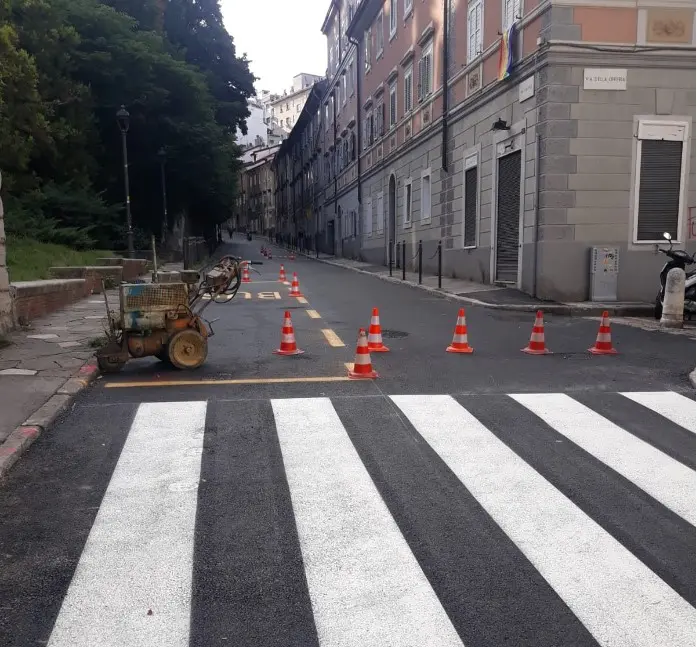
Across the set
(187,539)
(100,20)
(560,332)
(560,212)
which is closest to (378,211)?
(100,20)

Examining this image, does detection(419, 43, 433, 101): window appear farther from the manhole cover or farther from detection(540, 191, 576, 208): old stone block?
the manhole cover

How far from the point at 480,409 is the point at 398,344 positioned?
3.57 meters

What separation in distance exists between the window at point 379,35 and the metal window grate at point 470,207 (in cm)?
1454

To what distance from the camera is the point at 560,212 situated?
14.9 meters

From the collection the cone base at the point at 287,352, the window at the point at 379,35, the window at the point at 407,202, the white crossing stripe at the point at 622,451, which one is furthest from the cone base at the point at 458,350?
the window at the point at 379,35

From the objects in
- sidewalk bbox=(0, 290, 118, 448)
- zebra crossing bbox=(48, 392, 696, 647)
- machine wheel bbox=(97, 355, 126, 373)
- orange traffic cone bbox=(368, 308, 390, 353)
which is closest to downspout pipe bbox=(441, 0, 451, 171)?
sidewalk bbox=(0, 290, 118, 448)

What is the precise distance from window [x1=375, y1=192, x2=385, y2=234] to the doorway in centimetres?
1420

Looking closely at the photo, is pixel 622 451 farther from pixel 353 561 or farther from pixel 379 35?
pixel 379 35

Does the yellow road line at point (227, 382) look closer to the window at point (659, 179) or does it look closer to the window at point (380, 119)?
the window at point (659, 179)

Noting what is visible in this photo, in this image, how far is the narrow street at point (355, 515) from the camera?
2729 millimetres

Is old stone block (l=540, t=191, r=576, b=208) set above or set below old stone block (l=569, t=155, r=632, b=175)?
below

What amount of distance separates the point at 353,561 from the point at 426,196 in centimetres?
2221

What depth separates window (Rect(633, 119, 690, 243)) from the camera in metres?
14.7

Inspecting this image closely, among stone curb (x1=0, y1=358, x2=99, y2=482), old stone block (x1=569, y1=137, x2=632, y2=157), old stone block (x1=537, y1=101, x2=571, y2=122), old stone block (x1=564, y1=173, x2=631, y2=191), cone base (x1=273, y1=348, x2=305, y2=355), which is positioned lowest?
cone base (x1=273, y1=348, x2=305, y2=355)
